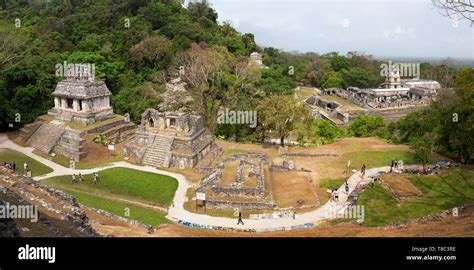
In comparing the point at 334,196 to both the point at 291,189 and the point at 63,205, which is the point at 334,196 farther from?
→ the point at 63,205

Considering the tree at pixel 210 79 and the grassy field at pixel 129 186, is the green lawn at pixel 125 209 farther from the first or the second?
the tree at pixel 210 79

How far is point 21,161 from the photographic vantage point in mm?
29734

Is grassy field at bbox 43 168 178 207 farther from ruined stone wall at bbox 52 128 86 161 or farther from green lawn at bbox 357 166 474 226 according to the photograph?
green lawn at bbox 357 166 474 226

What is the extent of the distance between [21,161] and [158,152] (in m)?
10.7

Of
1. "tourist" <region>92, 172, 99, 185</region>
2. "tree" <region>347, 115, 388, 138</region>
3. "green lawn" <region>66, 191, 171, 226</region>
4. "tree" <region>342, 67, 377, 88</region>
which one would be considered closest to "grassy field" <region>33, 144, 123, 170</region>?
"tourist" <region>92, 172, 99, 185</region>

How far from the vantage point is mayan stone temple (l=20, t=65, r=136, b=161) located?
33.5 m

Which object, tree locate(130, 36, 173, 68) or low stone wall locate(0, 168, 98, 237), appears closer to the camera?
low stone wall locate(0, 168, 98, 237)

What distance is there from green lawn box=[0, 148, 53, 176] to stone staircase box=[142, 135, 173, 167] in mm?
7264

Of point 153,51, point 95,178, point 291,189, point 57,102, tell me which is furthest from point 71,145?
point 153,51

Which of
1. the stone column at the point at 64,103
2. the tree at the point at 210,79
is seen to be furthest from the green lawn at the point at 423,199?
the stone column at the point at 64,103

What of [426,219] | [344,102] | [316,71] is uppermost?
[316,71]
